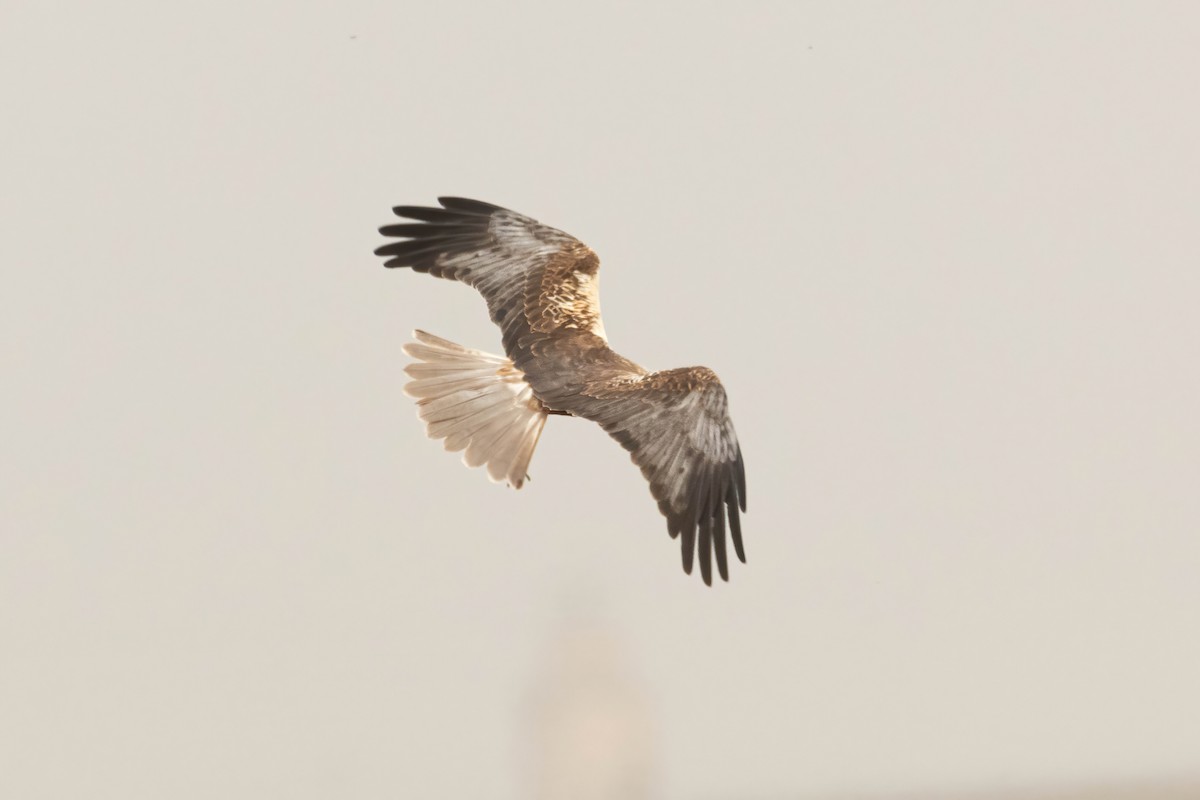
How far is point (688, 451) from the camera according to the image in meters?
9.23

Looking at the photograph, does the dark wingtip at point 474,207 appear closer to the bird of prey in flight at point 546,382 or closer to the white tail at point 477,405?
the bird of prey in flight at point 546,382

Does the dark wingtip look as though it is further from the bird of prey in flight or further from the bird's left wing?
the bird's left wing

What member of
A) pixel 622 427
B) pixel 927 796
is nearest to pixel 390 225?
pixel 622 427

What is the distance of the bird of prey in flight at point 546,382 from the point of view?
30.2 ft

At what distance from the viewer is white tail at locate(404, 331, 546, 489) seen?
33.8 ft

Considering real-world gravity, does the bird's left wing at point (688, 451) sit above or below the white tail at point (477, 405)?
below

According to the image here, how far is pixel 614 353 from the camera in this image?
1018cm

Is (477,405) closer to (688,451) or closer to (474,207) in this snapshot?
(474,207)

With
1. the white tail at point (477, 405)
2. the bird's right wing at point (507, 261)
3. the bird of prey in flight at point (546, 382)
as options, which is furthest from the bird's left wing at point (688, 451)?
the bird's right wing at point (507, 261)

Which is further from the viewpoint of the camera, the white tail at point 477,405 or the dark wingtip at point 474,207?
the dark wingtip at point 474,207

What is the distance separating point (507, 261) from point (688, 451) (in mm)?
2458

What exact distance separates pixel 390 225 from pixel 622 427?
9.44 ft

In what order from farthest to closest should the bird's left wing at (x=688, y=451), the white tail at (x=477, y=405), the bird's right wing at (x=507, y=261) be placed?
the bird's right wing at (x=507, y=261)
the white tail at (x=477, y=405)
the bird's left wing at (x=688, y=451)

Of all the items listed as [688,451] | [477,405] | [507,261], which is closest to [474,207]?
[507,261]
